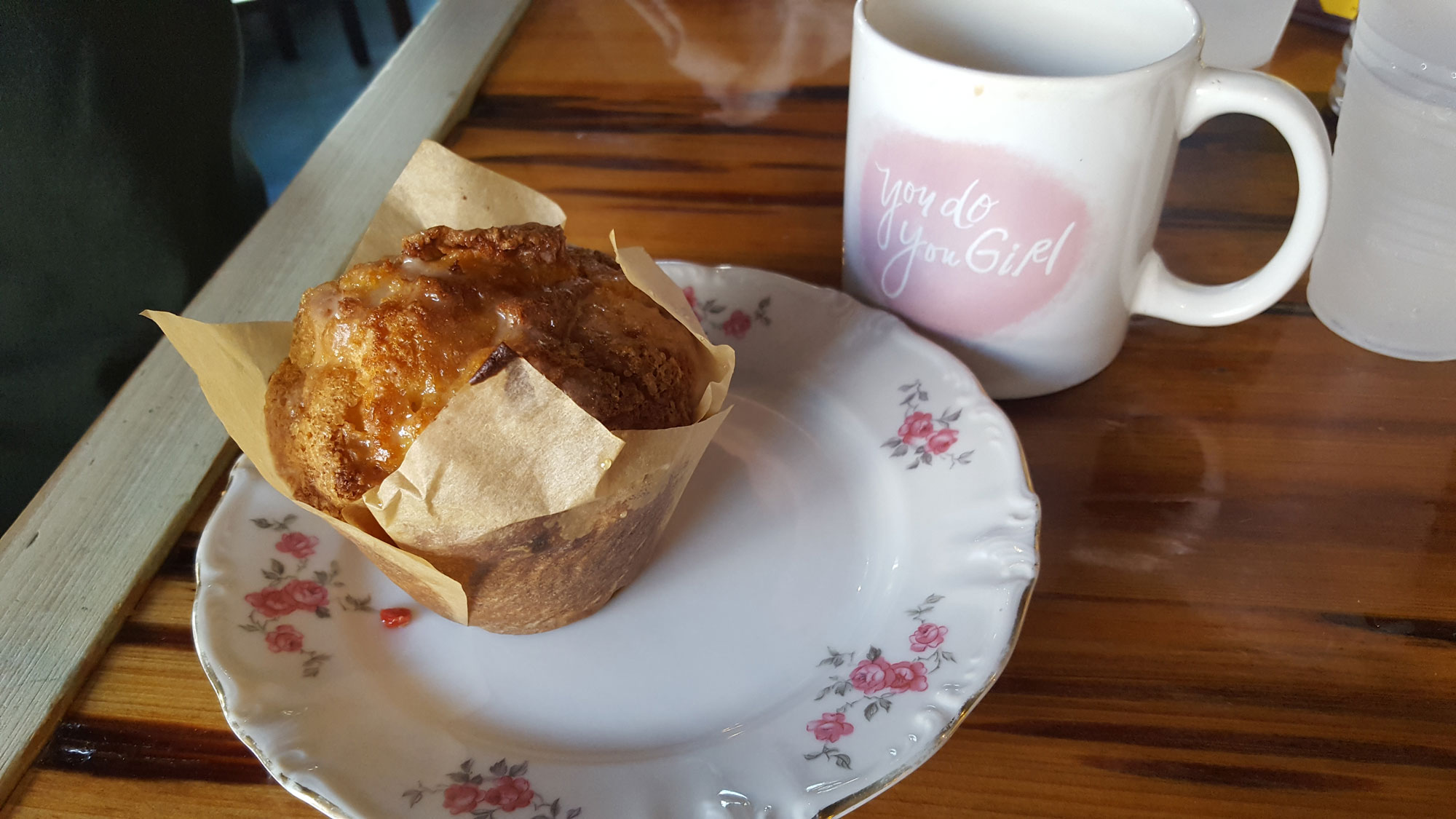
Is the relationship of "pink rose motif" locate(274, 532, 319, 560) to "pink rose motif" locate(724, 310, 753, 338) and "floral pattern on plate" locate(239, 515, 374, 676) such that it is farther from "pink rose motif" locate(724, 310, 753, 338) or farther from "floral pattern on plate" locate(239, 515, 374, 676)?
"pink rose motif" locate(724, 310, 753, 338)

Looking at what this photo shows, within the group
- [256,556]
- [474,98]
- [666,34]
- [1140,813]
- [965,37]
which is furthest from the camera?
[666,34]

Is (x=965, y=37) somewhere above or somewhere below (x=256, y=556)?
above

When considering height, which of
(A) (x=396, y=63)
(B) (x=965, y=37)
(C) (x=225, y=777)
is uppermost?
(B) (x=965, y=37)

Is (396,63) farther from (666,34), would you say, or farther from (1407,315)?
(1407,315)

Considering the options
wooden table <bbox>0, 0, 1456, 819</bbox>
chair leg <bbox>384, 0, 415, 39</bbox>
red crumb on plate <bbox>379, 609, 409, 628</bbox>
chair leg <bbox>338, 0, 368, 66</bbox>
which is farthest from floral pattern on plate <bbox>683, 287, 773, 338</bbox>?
chair leg <bbox>338, 0, 368, 66</bbox>

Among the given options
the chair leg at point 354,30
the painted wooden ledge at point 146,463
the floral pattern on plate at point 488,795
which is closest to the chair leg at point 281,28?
the chair leg at point 354,30

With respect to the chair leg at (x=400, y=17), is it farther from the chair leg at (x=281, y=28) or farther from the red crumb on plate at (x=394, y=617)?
the red crumb on plate at (x=394, y=617)

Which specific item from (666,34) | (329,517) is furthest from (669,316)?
(666,34)

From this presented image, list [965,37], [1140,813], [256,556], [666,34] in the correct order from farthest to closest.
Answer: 1. [666,34]
2. [965,37]
3. [256,556]
4. [1140,813]
